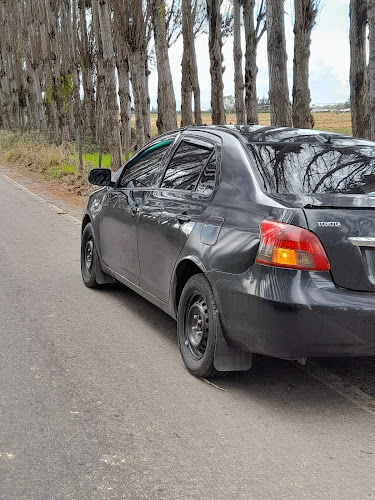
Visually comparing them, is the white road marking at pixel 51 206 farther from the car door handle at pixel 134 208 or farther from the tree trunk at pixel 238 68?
→ the tree trunk at pixel 238 68

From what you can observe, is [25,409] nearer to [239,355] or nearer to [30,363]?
[30,363]

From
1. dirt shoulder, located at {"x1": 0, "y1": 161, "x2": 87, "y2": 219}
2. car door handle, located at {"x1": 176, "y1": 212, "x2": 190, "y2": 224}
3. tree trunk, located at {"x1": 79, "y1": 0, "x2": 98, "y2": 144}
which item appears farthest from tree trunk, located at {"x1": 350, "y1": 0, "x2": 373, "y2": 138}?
tree trunk, located at {"x1": 79, "y1": 0, "x2": 98, "y2": 144}

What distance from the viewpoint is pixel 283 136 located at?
5.23m

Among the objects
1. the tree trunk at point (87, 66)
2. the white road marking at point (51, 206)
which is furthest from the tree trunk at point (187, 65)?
the white road marking at point (51, 206)

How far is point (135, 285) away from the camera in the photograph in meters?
6.25

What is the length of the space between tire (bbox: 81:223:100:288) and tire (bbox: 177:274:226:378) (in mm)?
2510

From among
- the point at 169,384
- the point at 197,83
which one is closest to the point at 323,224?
the point at 169,384

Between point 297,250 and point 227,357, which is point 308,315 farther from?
point 227,357

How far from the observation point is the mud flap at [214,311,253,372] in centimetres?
461

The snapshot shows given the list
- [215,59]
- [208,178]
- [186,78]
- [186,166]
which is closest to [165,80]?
[215,59]

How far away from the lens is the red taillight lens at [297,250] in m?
4.16

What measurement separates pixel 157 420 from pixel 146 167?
2845mm

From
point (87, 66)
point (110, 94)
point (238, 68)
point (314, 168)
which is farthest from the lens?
point (87, 66)

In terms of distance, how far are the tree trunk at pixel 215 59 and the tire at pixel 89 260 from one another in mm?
18519
